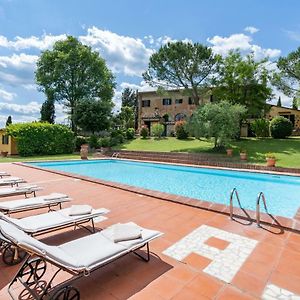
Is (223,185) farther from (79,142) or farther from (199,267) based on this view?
(79,142)

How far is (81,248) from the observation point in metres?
2.86

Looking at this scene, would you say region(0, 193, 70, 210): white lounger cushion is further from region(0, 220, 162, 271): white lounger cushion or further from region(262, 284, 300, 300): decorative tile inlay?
region(262, 284, 300, 300): decorative tile inlay

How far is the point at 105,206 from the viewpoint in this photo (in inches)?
229

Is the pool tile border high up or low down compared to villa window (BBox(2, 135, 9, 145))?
down

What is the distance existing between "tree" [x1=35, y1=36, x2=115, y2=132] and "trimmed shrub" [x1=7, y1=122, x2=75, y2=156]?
24.0 ft

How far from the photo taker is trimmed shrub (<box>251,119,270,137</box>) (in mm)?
23828

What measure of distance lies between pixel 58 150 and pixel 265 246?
68.3 ft

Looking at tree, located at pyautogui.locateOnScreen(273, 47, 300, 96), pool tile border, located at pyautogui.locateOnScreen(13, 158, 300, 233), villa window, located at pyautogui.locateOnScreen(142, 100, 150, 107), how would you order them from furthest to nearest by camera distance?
1. villa window, located at pyautogui.locateOnScreen(142, 100, 150, 107)
2. tree, located at pyautogui.locateOnScreen(273, 47, 300, 96)
3. pool tile border, located at pyautogui.locateOnScreen(13, 158, 300, 233)

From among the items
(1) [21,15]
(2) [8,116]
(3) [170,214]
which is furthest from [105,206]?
(2) [8,116]

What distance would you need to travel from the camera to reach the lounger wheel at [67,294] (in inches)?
91.0

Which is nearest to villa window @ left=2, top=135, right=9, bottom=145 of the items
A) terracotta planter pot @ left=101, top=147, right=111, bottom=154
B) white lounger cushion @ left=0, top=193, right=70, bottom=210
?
terracotta planter pot @ left=101, top=147, right=111, bottom=154

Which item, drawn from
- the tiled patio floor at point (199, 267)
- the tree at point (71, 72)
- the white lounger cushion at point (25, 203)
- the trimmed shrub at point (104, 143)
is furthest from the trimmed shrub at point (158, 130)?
the white lounger cushion at point (25, 203)

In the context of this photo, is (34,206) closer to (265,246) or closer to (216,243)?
(216,243)

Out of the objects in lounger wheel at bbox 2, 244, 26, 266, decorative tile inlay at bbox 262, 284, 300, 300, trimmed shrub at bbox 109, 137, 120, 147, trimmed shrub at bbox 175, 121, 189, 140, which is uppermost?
trimmed shrub at bbox 175, 121, 189, 140
